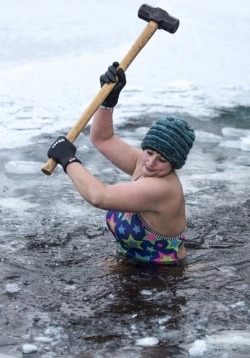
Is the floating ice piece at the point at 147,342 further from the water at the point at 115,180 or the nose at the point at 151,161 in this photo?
the nose at the point at 151,161

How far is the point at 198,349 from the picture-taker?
3621 millimetres

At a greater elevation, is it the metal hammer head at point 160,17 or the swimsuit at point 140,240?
the metal hammer head at point 160,17

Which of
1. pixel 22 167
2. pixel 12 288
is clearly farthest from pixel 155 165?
pixel 22 167

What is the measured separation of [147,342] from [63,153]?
980 mm

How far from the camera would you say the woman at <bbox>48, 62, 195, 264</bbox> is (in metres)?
Answer: 4.09

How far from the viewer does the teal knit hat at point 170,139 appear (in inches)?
165

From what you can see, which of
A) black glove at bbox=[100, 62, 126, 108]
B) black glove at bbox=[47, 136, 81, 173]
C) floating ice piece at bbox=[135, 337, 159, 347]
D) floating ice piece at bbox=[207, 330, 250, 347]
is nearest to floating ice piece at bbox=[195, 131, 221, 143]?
black glove at bbox=[100, 62, 126, 108]

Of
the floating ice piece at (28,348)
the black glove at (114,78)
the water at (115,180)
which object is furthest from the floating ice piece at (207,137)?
the floating ice piece at (28,348)

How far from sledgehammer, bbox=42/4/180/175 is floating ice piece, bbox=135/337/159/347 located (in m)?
0.95

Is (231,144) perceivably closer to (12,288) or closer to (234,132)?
(234,132)

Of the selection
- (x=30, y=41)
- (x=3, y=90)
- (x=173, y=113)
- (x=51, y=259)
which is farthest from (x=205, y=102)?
(x=51, y=259)

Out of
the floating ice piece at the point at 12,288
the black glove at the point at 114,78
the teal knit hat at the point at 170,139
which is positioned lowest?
the floating ice piece at the point at 12,288

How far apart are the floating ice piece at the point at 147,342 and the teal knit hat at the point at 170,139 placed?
93 cm

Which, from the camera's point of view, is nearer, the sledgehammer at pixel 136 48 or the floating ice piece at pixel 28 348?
the floating ice piece at pixel 28 348
